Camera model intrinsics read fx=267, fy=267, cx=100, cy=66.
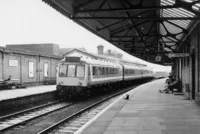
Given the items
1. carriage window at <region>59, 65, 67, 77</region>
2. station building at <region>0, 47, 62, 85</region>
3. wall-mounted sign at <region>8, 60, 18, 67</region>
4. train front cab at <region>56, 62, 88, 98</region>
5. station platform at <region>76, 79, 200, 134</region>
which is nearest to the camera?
station platform at <region>76, 79, 200, 134</region>

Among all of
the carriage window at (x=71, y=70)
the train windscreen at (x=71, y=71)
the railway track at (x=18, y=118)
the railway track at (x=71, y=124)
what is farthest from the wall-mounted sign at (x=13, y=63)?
the railway track at (x=71, y=124)

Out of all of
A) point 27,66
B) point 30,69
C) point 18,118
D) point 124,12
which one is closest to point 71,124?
point 18,118

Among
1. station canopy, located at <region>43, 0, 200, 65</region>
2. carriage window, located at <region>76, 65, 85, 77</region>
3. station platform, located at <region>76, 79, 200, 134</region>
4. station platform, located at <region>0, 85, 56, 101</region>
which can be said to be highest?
station canopy, located at <region>43, 0, 200, 65</region>

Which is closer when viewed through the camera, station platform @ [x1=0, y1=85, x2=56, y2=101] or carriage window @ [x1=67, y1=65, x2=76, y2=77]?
station platform @ [x1=0, y1=85, x2=56, y2=101]

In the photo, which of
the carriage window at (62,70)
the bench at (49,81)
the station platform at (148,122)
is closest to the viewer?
the station platform at (148,122)

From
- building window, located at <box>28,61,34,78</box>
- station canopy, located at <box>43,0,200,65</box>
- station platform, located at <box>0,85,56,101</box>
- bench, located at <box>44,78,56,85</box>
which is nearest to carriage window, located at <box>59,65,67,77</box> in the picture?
station platform, located at <box>0,85,56,101</box>

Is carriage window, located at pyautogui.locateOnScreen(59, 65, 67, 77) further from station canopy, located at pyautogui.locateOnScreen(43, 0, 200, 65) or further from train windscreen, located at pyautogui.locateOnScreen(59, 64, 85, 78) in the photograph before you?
station canopy, located at pyautogui.locateOnScreen(43, 0, 200, 65)

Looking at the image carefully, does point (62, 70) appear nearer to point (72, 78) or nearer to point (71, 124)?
point (72, 78)

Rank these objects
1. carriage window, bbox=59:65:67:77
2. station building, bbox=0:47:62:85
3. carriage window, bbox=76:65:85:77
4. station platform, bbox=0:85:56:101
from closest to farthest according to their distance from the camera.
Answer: station platform, bbox=0:85:56:101
carriage window, bbox=76:65:85:77
carriage window, bbox=59:65:67:77
station building, bbox=0:47:62:85

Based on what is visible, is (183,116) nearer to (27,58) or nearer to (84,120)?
(84,120)

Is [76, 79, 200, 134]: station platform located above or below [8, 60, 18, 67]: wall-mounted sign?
below

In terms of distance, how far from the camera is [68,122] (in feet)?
33.2

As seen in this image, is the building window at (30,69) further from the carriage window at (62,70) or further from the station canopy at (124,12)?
the station canopy at (124,12)

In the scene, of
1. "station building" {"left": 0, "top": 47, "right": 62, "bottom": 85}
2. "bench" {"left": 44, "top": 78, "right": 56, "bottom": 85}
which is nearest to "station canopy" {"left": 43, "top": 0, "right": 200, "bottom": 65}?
"station building" {"left": 0, "top": 47, "right": 62, "bottom": 85}
